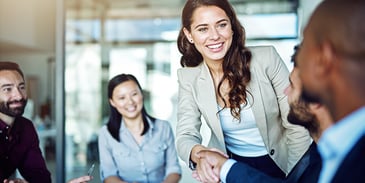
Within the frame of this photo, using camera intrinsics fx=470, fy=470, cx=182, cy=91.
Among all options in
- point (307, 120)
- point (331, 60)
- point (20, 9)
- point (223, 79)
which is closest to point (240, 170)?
point (307, 120)

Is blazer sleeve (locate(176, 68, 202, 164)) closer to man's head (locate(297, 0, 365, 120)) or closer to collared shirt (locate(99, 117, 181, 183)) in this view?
collared shirt (locate(99, 117, 181, 183))

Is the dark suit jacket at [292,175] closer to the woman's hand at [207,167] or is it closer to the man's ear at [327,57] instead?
the woman's hand at [207,167]

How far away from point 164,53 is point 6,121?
482 centimetres

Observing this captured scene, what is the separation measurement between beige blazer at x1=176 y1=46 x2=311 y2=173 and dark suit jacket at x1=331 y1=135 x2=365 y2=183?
101 centimetres

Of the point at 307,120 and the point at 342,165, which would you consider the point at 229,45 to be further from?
the point at 342,165

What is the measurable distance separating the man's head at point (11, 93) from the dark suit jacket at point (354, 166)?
64.1 inches

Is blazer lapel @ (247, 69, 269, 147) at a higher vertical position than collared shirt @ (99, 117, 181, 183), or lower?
higher

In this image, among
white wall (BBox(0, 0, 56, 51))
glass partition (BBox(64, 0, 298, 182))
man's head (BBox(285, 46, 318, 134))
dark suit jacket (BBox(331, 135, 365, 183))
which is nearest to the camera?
dark suit jacket (BBox(331, 135, 365, 183))

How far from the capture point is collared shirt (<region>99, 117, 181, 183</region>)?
2.45m

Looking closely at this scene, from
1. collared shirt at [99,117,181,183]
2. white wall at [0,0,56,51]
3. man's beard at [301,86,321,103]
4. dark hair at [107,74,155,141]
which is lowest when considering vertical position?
collared shirt at [99,117,181,183]

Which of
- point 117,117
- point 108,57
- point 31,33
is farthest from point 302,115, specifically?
point 108,57

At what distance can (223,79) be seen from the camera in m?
1.99

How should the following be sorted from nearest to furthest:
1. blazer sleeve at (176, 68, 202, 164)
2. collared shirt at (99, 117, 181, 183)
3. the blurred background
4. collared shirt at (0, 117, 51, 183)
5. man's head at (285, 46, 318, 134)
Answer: man's head at (285, 46, 318, 134)
blazer sleeve at (176, 68, 202, 164)
collared shirt at (0, 117, 51, 183)
collared shirt at (99, 117, 181, 183)
the blurred background

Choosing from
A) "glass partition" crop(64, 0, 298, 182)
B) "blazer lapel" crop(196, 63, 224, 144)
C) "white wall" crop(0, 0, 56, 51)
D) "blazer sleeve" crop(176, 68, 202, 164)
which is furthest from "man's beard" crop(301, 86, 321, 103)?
"glass partition" crop(64, 0, 298, 182)
